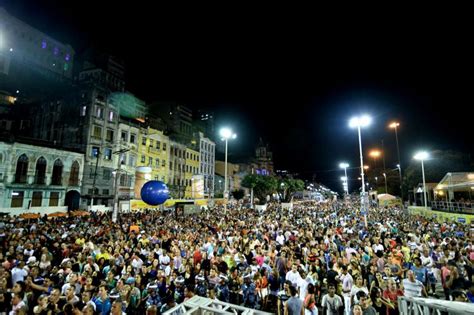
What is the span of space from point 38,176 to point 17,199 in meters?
3.15

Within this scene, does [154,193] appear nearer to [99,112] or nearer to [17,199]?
[17,199]

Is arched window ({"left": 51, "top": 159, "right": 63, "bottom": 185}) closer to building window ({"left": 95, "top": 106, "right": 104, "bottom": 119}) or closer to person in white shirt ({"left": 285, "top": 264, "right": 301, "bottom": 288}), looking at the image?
building window ({"left": 95, "top": 106, "right": 104, "bottom": 119})

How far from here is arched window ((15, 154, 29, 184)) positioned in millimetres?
28219

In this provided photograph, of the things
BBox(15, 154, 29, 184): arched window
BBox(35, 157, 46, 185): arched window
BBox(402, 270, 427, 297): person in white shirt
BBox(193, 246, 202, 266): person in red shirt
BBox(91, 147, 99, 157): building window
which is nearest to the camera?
BBox(402, 270, 427, 297): person in white shirt

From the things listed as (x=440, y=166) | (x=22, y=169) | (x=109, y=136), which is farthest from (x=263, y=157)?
(x=22, y=169)

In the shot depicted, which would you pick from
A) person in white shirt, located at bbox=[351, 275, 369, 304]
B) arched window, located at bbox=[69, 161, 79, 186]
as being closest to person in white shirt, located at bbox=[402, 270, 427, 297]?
person in white shirt, located at bbox=[351, 275, 369, 304]

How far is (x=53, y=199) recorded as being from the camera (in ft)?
105

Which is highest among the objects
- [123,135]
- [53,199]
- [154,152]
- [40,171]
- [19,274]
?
[123,135]

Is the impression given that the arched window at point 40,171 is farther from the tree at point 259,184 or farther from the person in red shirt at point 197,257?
the tree at point 259,184

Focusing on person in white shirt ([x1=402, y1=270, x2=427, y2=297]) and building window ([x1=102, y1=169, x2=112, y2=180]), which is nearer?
person in white shirt ([x1=402, y1=270, x2=427, y2=297])

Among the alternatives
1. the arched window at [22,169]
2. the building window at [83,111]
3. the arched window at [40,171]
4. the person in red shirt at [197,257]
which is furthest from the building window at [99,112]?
the person in red shirt at [197,257]

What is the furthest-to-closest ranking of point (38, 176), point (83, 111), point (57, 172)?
point (83, 111)
point (57, 172)
point (38, 176)

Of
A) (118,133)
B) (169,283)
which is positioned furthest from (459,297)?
(118,133)

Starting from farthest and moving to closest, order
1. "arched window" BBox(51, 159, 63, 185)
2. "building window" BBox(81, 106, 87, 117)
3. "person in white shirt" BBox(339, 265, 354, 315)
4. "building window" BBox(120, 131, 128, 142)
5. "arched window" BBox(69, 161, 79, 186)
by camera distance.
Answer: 1. "building window" BBox(120, 131, 128, 142)
2. "building window" BBox(81, 106, 87, 117)
3. "arched window" BBox(69, 161, 79, 186)
4. "arched window" BBox(51, 159, 63, 185)
5. "person in white shirt" BBox(339, 265, 354, 315)
